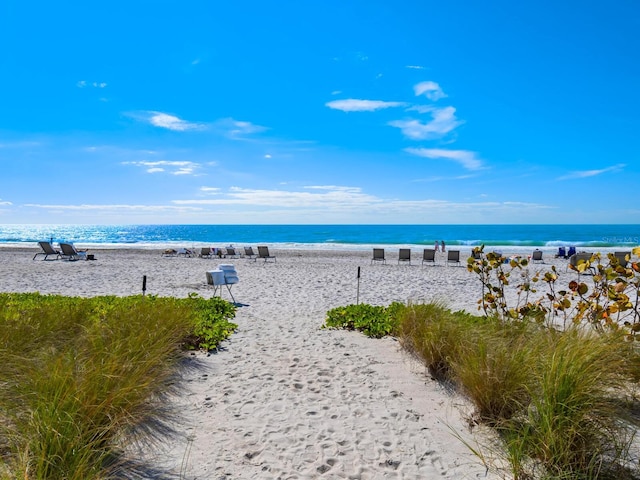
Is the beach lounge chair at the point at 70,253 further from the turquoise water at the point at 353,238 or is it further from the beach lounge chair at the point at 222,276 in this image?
the turquoise water at the point at 353,238

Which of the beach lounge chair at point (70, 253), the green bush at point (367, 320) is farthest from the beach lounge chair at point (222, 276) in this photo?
the beach lounge chair at point (70, 253)

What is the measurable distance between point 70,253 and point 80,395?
819 inches

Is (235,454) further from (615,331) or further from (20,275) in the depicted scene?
(20,275)

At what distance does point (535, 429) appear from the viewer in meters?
2.69

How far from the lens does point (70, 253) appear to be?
66.7ft

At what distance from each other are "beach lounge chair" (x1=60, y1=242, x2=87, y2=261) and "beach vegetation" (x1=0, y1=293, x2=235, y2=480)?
1758 centimetres

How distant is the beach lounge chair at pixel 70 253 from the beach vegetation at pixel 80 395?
17581 mm

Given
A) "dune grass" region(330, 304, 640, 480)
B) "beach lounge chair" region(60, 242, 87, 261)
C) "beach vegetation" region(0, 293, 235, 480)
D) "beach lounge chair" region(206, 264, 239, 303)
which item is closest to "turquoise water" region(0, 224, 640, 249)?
"beach lounge chair" region(60, 242, 87, 261)

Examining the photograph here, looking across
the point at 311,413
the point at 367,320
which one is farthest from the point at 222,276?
the point at 311,413

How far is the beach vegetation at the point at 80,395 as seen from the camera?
92.6 inches

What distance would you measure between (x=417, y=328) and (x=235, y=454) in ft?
9.55

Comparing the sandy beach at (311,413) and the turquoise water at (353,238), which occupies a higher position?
the turquoise water at (353,238)

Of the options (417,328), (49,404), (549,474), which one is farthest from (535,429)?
(49,404)

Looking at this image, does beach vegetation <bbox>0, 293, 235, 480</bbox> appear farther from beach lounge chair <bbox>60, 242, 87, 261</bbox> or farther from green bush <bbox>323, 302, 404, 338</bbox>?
beach lounge chair <bbox>60, 242, 87, 261</bbox>
